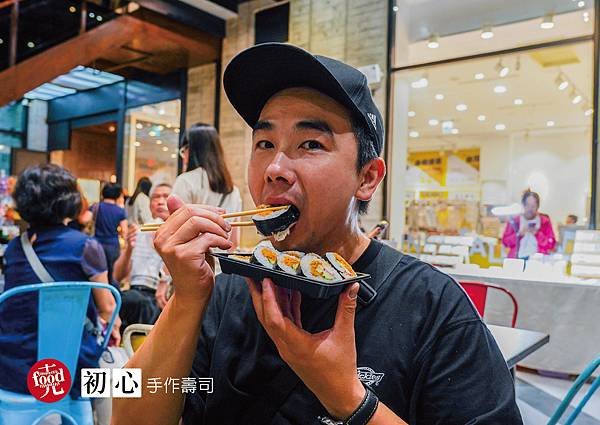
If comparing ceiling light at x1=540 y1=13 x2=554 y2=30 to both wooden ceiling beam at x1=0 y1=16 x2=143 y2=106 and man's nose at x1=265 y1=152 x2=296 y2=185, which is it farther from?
man's nose at x1=265 y1=152 x2=296 y2=185

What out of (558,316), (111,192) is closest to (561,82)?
(558,316)

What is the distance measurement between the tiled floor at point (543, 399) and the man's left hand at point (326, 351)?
2.36 m

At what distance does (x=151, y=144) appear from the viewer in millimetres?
7340

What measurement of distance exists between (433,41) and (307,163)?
17.6ft

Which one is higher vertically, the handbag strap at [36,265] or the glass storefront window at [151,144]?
the glass storefront window at [151,144]

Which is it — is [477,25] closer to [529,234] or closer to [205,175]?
[529,234]

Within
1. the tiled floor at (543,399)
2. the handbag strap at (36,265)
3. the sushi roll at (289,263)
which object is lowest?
the tiled floor at (543,399)

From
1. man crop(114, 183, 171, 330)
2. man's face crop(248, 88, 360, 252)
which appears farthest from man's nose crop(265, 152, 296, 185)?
man crop(114, 183, 171, 330)

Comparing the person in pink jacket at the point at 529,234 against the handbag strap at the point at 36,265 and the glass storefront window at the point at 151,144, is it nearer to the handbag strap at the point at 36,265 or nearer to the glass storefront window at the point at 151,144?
the handbag strap at the point at 36,265

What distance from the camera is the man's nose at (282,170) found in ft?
2.54

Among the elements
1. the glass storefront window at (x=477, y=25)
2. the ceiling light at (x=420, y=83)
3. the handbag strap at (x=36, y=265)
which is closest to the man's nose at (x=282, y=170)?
the handbag strap at (x=36, y=265)

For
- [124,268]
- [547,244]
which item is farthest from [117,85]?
[547,244]

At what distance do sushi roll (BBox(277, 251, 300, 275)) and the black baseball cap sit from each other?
0.26m

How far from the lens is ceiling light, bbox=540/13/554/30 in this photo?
4.93 meters
